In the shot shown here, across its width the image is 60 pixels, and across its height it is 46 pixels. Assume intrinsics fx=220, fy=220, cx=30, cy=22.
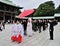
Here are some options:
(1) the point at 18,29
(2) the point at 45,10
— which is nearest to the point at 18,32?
(1) the point at 18,29

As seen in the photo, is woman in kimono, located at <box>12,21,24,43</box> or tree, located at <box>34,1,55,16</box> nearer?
woman in kimono, located at <box>12,21,24,43</box>

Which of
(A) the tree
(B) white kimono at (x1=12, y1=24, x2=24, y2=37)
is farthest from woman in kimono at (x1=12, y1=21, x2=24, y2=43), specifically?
(A) the tree

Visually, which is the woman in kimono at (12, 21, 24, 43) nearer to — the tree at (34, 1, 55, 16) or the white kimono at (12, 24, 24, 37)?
the white kimono at (12, 24, 24, 37)

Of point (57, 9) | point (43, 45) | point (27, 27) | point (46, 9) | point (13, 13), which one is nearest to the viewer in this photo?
point (43, 45)

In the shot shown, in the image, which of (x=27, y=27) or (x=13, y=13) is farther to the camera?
(x=13, y=13)

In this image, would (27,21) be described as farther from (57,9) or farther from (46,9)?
(57,9)

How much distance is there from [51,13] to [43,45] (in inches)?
A: 3945

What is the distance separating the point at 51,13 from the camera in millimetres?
113000

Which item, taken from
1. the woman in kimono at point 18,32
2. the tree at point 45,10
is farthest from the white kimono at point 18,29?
the tree at point 45,10

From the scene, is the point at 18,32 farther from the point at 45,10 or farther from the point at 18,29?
the point at 45,10

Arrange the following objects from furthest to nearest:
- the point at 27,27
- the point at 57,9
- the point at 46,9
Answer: the point at 57,9 → the point at 46,9 → the point at 27,27

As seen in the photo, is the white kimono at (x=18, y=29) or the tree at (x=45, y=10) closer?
the white kimono at (x=18, y=29)

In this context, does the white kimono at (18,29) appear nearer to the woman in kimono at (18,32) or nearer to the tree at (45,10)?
the woman in kimono at (18,32)

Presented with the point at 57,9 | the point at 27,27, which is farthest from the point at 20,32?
the point at 57,9
